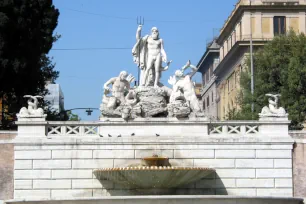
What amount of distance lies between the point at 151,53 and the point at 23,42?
35.2 feet

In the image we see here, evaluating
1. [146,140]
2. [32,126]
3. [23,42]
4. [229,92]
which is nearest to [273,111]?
[146,140]

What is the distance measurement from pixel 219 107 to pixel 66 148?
4984cm

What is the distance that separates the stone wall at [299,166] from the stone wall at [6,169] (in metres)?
12.8

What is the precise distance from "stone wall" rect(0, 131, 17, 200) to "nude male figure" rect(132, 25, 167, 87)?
7012 mm

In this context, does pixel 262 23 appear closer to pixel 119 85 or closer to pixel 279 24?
pixel 279 24

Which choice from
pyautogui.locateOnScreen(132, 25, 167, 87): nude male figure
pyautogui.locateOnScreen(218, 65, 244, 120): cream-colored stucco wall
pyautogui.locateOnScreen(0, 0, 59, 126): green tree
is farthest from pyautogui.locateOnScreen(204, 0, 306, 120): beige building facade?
pyautogui.locateOnScreen(132, 25, 167, 87): nude male figure

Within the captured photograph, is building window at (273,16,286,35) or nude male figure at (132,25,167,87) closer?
nude male figure at (132,25,167,87)

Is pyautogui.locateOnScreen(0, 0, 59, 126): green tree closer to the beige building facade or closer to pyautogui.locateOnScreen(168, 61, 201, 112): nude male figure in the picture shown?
pyautogui.locateOnScreen(168, 61, 201, 112): nude male figure

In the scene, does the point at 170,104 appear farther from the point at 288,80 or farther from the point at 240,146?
the point at 288,80

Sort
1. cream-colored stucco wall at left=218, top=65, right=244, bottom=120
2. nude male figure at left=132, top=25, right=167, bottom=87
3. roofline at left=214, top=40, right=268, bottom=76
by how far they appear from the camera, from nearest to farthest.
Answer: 1. nude male figure at left=132, top=25, right=167, bottom=87
2. roofline at left=214, top=40, right=268, bottom=76
3. cream-colored stucco wall at left=218, top=65, right=244, bottom=120

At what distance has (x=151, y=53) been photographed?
4056 cm

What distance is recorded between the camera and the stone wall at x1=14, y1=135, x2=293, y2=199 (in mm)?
37969

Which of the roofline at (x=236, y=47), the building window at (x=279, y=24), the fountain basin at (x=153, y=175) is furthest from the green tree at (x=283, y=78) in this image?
the fountain basin at (x=153, y=175)

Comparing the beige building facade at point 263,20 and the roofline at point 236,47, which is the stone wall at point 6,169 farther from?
the roofline at point 236,47
